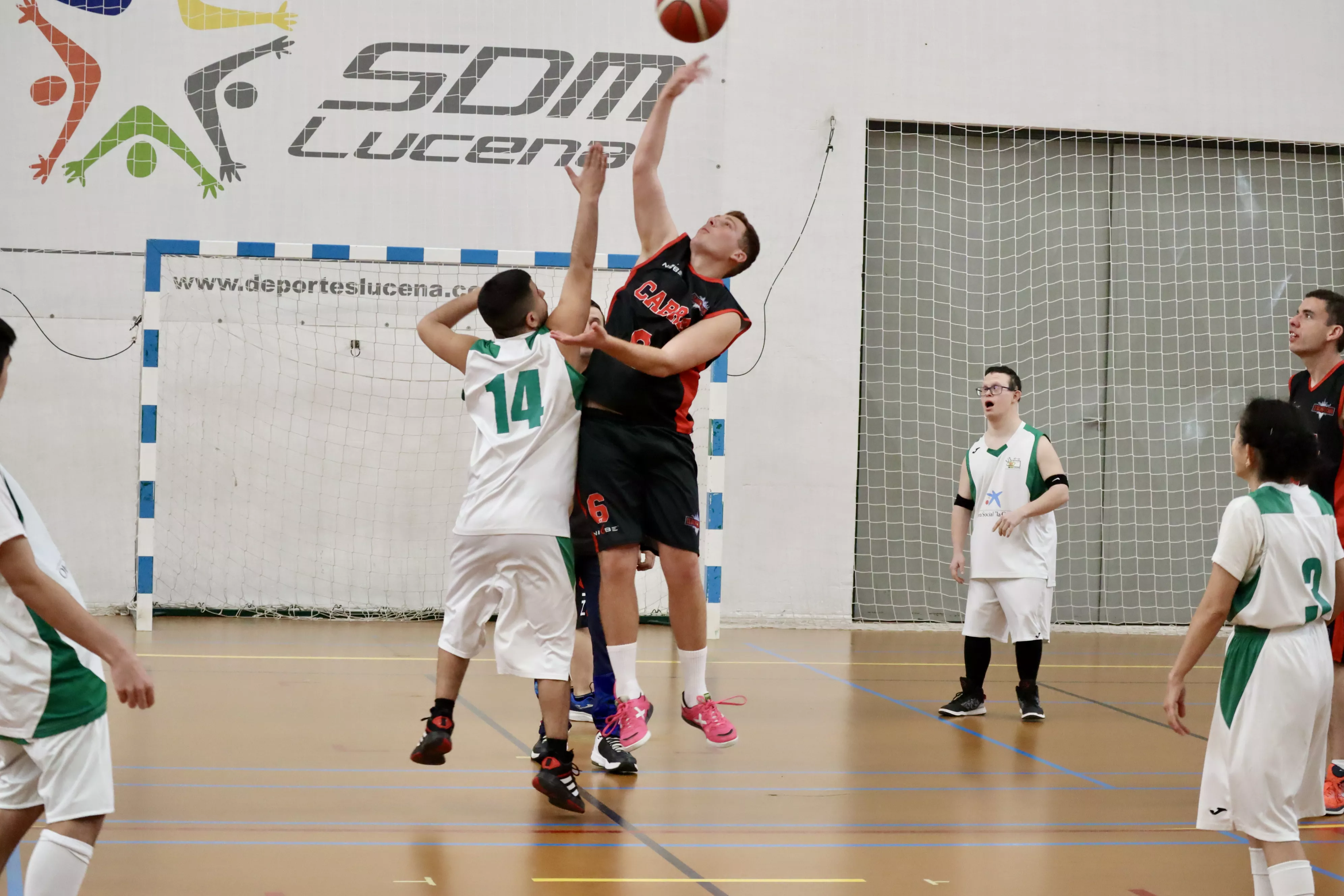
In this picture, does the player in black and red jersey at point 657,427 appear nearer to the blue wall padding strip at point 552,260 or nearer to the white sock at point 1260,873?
the white sock at point 1260,873

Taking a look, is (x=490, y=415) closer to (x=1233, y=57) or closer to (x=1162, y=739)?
(x=1162, y=739)

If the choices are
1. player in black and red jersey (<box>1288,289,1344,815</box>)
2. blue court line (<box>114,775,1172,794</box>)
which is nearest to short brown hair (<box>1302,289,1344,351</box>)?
player in black and red jersey (<box>1288,289,1344,815</box>)

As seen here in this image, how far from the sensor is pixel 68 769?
2.37 meters

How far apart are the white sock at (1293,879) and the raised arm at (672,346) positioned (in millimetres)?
2218

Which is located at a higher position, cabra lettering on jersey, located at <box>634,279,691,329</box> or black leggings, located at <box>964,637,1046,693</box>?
cabra lettering on jersey, located at <box>634,279,691,329</box>

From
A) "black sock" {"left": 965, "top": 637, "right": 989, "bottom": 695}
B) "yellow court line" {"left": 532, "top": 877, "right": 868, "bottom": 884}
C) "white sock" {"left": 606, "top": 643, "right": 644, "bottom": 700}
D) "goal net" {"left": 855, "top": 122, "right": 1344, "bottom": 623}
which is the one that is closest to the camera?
"yellow court line" {"left": 532, "top": 877, "right": 868, "bottom": 884}

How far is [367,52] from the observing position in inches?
371

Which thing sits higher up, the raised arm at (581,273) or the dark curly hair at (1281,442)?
the raised arm at (581,273)

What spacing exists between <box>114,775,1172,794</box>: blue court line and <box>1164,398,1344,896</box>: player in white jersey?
1.63 metres

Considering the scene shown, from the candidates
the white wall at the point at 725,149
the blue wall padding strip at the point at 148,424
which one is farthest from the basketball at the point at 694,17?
the blue wall padding strip at the point at 148,424

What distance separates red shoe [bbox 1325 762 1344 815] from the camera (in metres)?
4.36

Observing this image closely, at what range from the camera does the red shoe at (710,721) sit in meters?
4.51

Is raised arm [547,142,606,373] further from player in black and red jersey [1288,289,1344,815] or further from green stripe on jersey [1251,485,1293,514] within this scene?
player in black and red jersey [1288,289,1344,815]

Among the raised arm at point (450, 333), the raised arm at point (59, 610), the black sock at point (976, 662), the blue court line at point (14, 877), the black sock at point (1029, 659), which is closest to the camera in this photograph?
the raised arm at point (59, 610)
